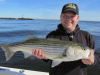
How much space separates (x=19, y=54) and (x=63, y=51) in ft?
29.5

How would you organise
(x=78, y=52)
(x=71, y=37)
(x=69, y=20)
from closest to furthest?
(x=78, y=52) → (x=69, y=20) → (x=71, y=37)

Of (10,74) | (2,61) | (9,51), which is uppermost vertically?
(9,51)

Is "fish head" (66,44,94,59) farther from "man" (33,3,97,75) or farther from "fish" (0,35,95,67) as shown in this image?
"man" (33,3,97,75)

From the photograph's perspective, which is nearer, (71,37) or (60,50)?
(60,50)

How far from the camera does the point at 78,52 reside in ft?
9.04

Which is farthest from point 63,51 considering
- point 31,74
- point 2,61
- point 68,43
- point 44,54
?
point 2,61

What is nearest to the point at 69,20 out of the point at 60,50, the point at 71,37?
the point at 71,37

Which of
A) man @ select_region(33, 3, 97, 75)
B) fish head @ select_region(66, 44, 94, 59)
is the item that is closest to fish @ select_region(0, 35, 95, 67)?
fish head @ select_region(66, 44, 94, 59)

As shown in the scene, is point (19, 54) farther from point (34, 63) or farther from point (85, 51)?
point (85, 51)

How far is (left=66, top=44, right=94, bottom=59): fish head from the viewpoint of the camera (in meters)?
2.70

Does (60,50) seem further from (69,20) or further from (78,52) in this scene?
(69,20)

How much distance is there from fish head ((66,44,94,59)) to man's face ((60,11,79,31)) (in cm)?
53

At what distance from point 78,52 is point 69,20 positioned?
82 cm

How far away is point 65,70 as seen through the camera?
9.64 ft
